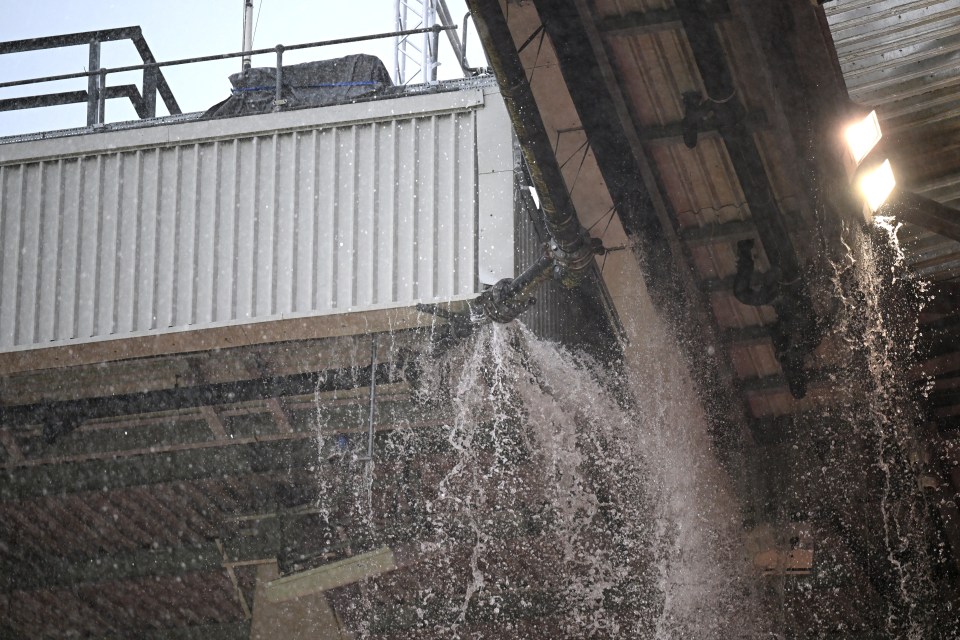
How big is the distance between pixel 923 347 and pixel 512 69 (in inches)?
257

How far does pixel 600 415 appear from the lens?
9258 mm

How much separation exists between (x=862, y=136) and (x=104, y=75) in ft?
23.3

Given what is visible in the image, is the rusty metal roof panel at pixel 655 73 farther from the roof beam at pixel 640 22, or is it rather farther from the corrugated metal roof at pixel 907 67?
the corrugated metal roof at pixel 907 67

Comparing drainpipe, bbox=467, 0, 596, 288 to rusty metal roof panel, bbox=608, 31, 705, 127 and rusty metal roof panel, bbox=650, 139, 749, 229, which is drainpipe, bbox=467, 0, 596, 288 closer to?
rusty metal roof panel, bbox=608, 31, 705, 127

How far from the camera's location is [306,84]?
10070 millimetres

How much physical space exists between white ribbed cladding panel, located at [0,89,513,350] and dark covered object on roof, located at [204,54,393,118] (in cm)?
62

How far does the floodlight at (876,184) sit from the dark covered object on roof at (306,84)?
175 inches

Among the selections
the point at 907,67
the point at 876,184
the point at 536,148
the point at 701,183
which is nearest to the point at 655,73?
the point at 536,148

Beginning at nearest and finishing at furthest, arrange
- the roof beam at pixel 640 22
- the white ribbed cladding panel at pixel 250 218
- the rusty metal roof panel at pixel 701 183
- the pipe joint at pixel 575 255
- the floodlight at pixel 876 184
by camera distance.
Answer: the roof beam at pixel 640 22, the floodlight at pixel 876 184, the rusty metal roof panel at pixel 701 183, the pipe joint at pixel 575 255, the white ribbed cladding panel at pixel 250 218

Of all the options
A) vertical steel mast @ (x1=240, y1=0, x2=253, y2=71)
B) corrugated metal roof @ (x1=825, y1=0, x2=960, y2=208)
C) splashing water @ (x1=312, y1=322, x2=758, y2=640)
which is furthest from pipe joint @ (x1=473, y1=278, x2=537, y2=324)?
vertical steel mast @ (x1=240, y1=0, x2=253, y2=71)

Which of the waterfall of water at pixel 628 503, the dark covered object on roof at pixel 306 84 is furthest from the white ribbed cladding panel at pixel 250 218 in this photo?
the waterfall of water at pixel 628 503

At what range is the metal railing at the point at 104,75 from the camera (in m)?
9.80

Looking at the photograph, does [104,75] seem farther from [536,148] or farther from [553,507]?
[553,507]

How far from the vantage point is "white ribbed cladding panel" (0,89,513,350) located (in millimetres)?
8461
